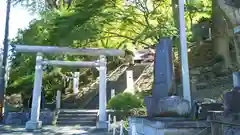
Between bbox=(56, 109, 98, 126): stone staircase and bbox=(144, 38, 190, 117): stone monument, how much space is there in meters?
9.93

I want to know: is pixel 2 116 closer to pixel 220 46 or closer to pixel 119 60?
pixel 119 60

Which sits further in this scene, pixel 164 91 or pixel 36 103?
pixel 36 103

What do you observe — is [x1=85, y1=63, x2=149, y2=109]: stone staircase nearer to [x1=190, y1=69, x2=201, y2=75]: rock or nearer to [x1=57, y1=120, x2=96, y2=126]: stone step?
[x1=57, y1=120, x2=96, y2=126]: stone step

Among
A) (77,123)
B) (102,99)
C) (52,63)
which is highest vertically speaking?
(52,63)

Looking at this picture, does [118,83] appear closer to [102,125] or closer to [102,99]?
[102,99]

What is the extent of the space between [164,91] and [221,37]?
47.8 feet

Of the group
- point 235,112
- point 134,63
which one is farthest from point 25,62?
point 235,112

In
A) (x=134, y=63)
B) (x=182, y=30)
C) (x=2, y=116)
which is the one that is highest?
(x=134, y=63)

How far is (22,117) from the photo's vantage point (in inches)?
677

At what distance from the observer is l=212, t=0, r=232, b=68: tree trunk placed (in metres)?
18.6

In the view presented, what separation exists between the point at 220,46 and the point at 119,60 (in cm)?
1036

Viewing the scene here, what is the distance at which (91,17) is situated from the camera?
1307cm

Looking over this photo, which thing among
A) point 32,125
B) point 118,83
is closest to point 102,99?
point 32,125

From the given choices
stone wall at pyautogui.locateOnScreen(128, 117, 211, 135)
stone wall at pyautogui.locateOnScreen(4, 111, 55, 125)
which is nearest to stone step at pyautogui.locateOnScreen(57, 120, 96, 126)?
stone wall at pyautogui.locateOnScreen(4, 111, 55, 125)
